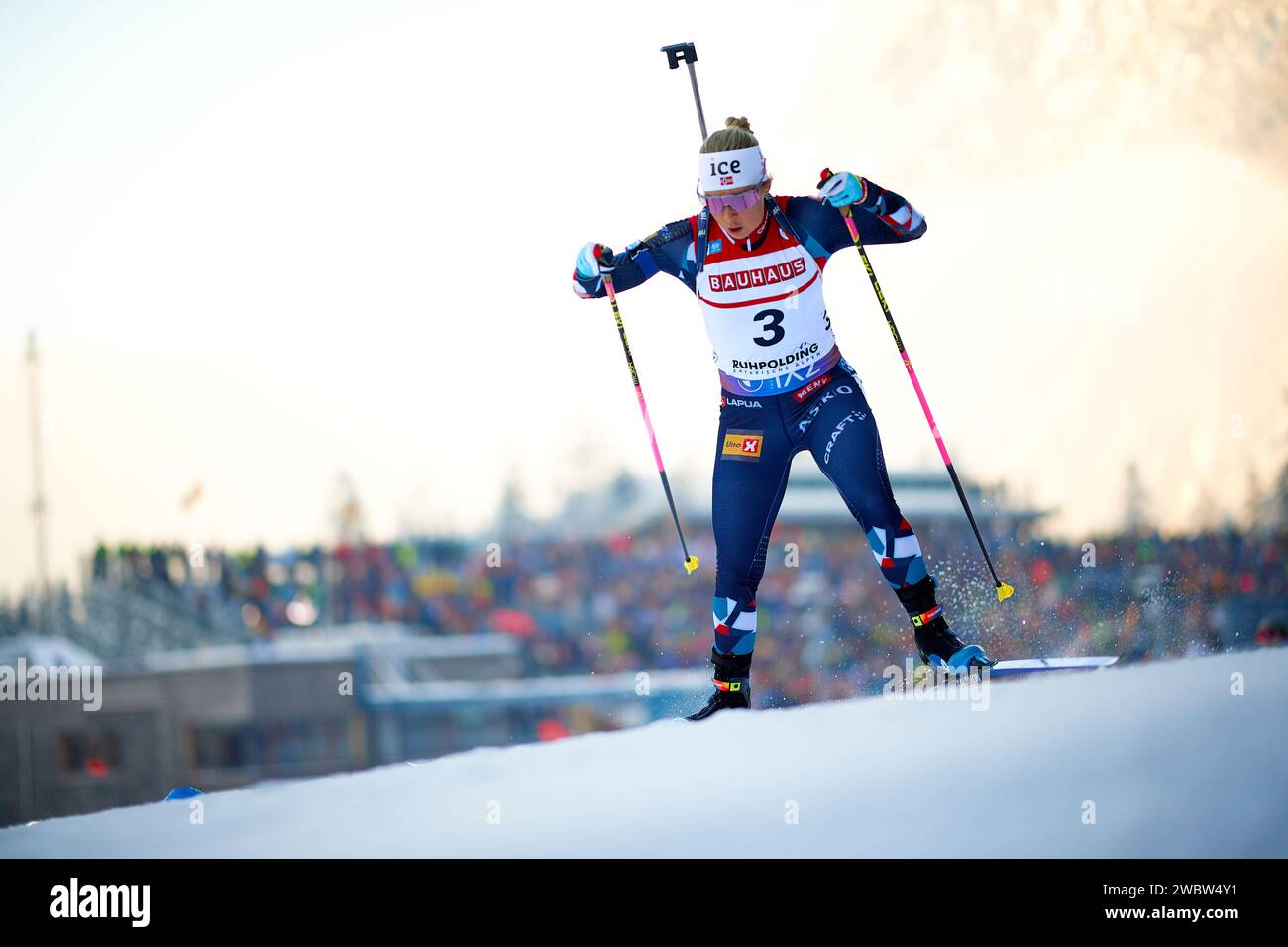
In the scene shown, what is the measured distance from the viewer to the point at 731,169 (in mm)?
5109

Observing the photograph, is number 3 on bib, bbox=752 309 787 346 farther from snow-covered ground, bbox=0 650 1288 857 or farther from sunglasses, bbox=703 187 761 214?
snow-covered ground, bbox=0 650 1288 857

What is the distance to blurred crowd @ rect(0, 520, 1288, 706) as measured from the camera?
63.8 feet

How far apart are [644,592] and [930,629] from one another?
21469 millimetres

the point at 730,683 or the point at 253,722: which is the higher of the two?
the point at 253,722

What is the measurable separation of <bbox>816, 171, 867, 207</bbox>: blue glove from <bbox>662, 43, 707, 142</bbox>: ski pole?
→ 73 centimetres

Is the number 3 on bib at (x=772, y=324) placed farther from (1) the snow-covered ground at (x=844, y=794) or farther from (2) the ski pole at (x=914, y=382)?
(1) the snow-covered ground at (x=844, y=794)

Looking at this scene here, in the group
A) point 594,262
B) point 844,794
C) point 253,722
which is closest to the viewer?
point 844,794

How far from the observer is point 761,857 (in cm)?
331

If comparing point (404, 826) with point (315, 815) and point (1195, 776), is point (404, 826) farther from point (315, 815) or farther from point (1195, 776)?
point (1195, 776)

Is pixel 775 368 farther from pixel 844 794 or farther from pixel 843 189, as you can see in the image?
pixel 844 794

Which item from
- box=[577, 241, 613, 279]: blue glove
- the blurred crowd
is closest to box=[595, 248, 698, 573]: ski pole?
box=[577, 241, 613, 279]: blue glove

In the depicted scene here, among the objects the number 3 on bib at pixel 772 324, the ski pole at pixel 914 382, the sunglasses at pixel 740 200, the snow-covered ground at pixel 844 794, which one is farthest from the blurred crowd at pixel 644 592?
the snow-covered ground at pixel 844 794

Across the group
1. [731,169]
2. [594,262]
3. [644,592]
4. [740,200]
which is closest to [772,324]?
[740,200]

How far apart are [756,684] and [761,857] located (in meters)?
17.5
